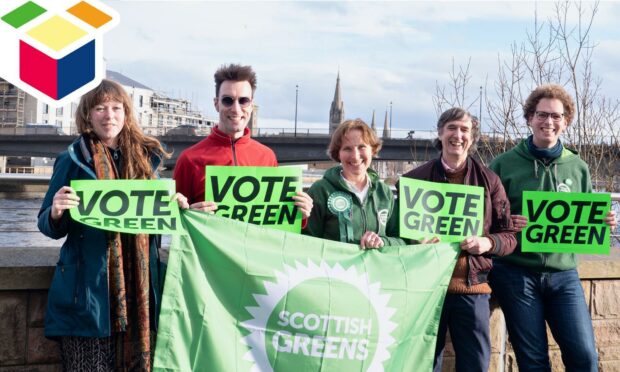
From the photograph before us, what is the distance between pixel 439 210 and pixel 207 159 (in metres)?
1.39

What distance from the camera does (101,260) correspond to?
3.73 m

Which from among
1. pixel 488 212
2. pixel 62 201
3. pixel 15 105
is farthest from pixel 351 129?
pixel 15 105

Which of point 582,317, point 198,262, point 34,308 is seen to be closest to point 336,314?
point 198,262

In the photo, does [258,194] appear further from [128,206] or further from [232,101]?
[128,206]

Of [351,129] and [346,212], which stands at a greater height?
[351,129]

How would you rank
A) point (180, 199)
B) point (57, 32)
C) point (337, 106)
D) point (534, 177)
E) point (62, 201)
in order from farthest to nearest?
1. point (337, 106)
2. point (57, 32)
3. point (534, 177)
4. point (180, 199)
5. point (62, 201)

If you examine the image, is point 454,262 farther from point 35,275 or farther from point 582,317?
point 35,275

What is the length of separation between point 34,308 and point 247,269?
4.35 ft

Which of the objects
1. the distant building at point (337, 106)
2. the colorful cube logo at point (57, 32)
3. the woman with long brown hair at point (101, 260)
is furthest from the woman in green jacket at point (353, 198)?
the distant building at point (337, 106)

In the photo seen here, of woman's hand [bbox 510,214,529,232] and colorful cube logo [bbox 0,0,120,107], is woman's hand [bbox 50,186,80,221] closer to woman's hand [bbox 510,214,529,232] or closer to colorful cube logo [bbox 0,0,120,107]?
woman's hand [bbox 510,214,529,232]

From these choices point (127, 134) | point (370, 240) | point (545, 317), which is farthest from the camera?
point (545, 317)

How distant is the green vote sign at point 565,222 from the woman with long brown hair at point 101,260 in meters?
2.27

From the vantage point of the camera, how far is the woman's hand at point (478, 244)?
4258 millimetres

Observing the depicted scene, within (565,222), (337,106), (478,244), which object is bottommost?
(478,244)
